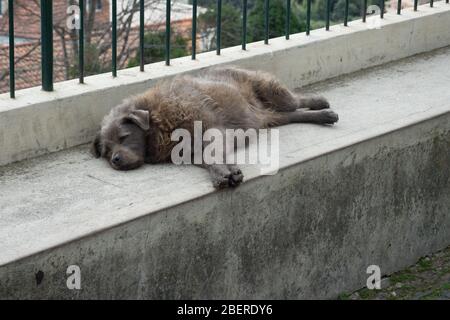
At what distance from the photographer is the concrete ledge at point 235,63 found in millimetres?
5910

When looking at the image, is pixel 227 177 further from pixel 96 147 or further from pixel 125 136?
pixel 96 147

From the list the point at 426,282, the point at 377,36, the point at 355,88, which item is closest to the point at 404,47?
the point at 377,36

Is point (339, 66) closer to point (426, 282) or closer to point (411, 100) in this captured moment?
point (411, 100)

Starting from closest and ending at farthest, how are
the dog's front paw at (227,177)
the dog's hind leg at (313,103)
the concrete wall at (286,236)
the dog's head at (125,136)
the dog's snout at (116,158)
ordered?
the concrete wall at (286,236), the dog's front paw at (227,177), the dog's snout at (116,158), the dog's head at (125,136), the dog's hind leg at (313,103)

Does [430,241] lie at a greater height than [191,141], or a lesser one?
lesser

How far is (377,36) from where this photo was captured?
8.14m

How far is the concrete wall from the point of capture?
472 cm

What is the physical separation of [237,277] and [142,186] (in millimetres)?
779

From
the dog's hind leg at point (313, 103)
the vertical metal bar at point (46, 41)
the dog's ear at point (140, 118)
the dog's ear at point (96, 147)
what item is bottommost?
the dog's ear at point (96, 147)

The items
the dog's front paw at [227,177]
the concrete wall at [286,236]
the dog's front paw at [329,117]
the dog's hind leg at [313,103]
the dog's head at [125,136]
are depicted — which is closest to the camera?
the concrete wall at [286,236]

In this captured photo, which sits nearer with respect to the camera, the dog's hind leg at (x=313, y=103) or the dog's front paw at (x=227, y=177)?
the dog's front paw at (x=227, y=177)

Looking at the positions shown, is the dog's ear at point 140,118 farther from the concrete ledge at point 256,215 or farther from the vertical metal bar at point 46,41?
the vertical metal bar at point 46,41

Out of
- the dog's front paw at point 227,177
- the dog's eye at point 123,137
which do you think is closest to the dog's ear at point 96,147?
the dog's eye at point 123,137

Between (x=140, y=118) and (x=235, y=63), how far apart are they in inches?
57.1
